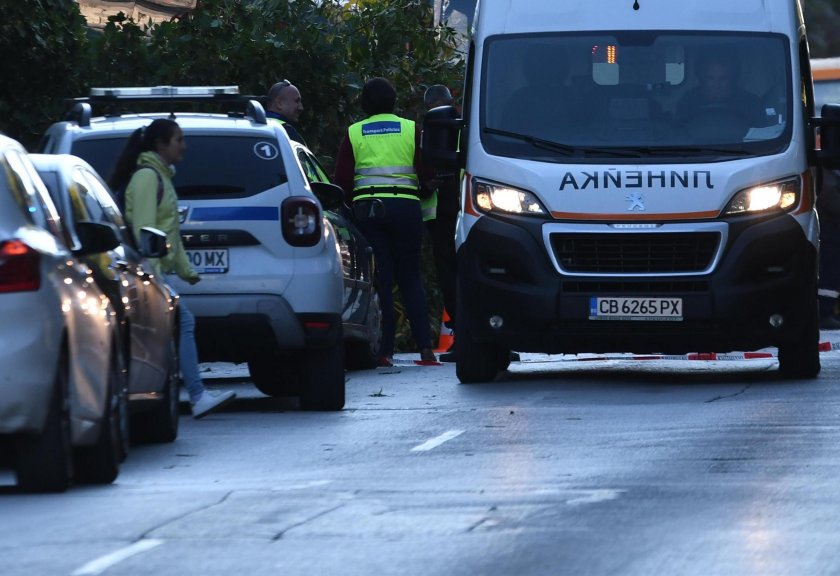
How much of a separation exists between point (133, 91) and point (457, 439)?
3.85 meters

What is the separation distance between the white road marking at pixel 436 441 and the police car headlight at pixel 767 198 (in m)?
3.36

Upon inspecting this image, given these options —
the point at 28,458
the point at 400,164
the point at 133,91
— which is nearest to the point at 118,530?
the point at 28,458

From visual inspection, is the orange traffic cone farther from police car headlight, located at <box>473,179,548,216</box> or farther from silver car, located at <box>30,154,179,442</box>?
silver car, located at <box>30,154,179,442</box>

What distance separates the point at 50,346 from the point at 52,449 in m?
0.44

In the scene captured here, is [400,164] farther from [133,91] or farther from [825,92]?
[825,92]

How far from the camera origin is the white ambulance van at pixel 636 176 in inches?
581

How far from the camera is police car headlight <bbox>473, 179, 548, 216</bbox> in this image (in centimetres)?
1481

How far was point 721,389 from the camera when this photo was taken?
14953mm

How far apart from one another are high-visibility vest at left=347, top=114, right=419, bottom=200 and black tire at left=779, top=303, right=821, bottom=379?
3448 millimetres

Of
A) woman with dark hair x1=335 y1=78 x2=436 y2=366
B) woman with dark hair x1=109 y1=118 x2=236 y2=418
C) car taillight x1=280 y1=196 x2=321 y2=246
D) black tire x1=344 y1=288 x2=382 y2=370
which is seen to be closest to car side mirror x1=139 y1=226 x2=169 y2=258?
woman with dark hair x1=109 y1=118 x2=236 y2=418

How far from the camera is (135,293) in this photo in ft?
36.4

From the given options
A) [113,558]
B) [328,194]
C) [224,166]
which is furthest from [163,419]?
[113,558]

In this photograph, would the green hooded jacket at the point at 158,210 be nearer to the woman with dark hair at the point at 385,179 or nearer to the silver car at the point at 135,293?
the silver car at the point at 135,293

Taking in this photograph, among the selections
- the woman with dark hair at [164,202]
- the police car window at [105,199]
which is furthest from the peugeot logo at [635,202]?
the police car window at [105,199]
